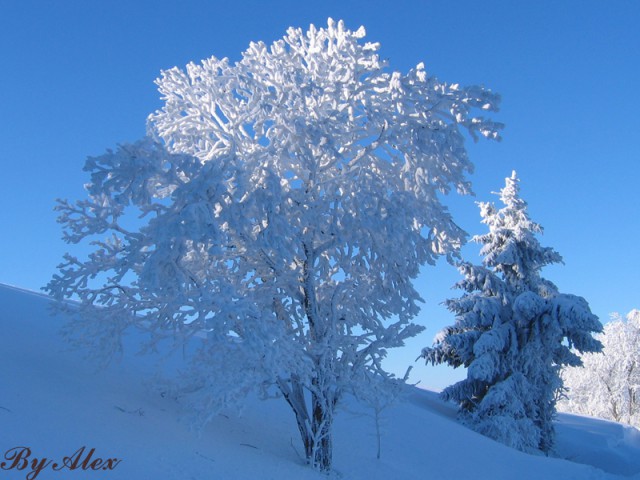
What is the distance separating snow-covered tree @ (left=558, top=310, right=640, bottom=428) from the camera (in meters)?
32.9

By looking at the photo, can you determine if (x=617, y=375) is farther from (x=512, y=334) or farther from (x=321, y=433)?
(x=321, y=433)

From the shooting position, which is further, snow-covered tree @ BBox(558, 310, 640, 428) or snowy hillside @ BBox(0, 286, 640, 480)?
snow-covered tree @ BBox(558, 310, 640, 428)

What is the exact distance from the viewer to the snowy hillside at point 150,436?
661cm

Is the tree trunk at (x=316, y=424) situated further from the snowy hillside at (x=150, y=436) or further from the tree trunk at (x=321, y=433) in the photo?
the snowy hillside at (x=150, y=436)

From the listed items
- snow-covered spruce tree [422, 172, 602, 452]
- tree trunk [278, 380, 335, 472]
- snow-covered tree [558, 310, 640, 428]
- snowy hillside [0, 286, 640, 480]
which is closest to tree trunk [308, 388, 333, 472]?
tree trunk [278, 380, 335, 472]

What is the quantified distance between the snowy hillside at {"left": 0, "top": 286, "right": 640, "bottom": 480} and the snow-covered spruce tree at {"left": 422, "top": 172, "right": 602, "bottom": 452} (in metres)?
3.44

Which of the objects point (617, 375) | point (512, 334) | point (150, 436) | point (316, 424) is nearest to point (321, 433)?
point (316, 424)

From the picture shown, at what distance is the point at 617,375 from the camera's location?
33.5 m

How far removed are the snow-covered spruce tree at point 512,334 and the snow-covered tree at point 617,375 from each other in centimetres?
1425

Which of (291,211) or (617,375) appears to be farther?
(617,375)

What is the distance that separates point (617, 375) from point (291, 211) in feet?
105

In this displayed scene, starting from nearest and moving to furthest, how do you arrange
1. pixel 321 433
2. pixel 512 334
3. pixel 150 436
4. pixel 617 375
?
1. pixel 150 436
2. pixel 321 433
3. pixel 512 334
4. pixel 617 375

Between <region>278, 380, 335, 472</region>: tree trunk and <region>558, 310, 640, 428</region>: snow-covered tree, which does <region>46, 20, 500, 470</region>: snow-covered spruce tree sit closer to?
<region>278, 380, 335, 472</region>: tree trunk

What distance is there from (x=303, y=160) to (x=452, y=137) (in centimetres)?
285
